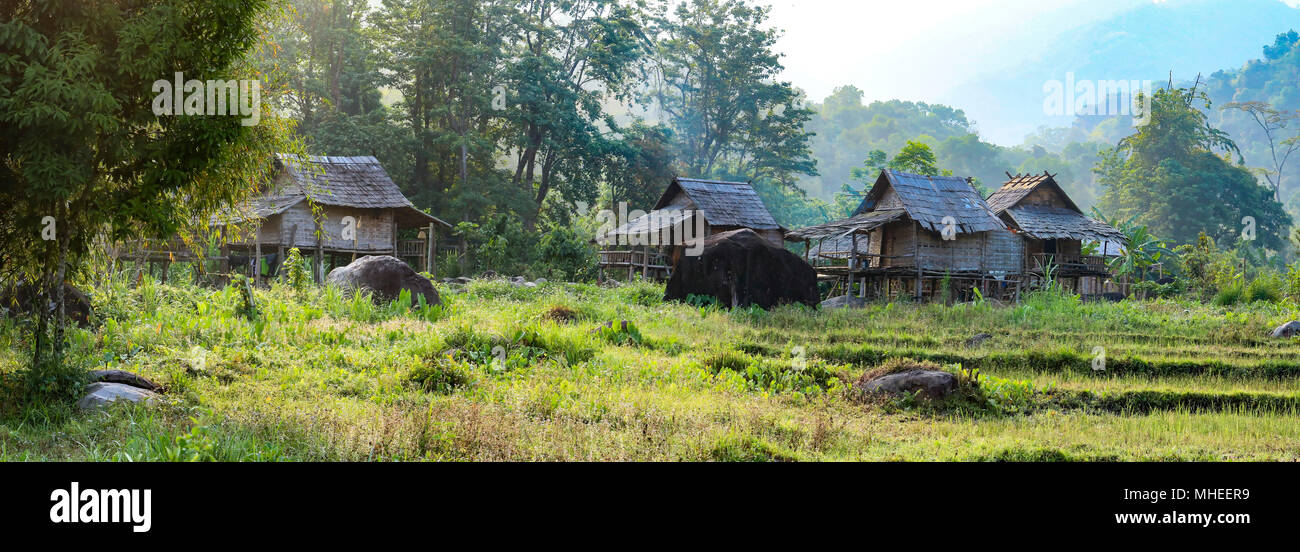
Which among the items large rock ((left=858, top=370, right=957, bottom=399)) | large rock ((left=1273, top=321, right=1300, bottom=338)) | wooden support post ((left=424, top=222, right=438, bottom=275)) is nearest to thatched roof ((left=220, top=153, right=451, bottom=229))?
wooden support post ((left=424, top=222, right=438, bottom=275))

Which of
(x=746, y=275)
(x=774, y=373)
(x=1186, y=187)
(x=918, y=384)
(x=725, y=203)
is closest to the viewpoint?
(x=918, y=384)

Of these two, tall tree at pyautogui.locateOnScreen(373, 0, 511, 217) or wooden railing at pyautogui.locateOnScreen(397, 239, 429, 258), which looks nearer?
wooden railing at pyautogui.locateOnScreen(397, 239, 429, 258)

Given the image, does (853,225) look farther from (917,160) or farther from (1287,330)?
(917,160)

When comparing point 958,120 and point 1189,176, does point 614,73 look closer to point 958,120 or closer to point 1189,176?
point 1189,176

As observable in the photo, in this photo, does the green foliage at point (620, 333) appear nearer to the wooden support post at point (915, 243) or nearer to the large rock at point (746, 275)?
the large rock at point (746, 275)

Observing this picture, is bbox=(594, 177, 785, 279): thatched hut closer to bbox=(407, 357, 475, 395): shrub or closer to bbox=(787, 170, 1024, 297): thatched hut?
bbox=(787, 170, 1024, 297): thatched hut

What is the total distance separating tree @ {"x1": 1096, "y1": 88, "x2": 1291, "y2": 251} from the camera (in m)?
45.2

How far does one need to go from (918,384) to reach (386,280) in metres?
9.97

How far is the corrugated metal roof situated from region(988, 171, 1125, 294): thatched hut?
8.68 metres

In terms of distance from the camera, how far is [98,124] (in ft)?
24.9

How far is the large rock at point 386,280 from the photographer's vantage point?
15555 millimetres

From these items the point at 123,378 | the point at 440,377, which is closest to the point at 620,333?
the point at 440,377

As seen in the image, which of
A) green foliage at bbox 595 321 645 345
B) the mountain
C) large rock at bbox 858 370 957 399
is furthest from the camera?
the mountain

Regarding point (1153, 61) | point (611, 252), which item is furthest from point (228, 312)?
point (1153, 61)
